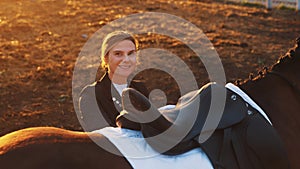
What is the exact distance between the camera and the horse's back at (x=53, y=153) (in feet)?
7.37

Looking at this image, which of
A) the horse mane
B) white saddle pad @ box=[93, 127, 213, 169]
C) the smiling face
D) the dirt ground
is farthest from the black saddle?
the dirt ground

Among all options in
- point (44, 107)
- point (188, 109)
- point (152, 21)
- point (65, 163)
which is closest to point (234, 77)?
point (44, 107)

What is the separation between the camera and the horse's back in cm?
225

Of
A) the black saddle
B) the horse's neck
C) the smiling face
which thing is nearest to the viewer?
the black saddle

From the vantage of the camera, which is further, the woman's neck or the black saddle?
the woman's neck

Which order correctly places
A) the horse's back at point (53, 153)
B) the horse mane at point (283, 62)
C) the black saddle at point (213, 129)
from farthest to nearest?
the horse mane at point (283, 62), the black saddle at point (213, 129), the horse's back at point (53, 153)

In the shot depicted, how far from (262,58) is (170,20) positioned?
2.67 metres

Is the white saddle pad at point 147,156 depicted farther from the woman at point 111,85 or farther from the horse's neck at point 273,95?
the woman at point 111,85

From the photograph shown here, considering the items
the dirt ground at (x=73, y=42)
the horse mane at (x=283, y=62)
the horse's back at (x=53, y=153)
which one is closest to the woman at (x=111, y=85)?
the horse mane at (x=283, y=62)

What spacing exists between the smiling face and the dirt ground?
1833 mm

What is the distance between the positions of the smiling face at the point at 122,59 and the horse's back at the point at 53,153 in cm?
96

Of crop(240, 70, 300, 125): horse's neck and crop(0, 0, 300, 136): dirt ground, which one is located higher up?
crop(240, 70, 300, 125): horse's neck

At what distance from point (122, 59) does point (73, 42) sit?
17.6 feet

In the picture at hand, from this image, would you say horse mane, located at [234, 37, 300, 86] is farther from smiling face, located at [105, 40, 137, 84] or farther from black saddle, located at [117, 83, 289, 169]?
smiling face, located at [105, 40, 137, 84]
